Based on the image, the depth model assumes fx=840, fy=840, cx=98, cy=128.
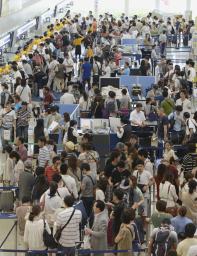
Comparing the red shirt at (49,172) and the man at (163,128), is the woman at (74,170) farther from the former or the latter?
the man at (163,128)

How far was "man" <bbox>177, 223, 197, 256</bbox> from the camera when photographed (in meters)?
8.97

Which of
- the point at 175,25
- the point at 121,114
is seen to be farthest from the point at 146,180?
the point at 175,25

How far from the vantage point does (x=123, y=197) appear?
10711mm

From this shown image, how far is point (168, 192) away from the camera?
11.0 m

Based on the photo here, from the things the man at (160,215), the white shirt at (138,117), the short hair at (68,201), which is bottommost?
the man at (160,215)

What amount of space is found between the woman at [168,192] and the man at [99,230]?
1.46m

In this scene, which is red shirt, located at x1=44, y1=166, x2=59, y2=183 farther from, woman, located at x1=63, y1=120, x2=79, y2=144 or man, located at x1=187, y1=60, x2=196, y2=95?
man, located at x1=187, y1=60, x2=196, y2=95

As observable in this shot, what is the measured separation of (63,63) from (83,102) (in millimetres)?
5166

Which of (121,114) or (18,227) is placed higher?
(121,114)

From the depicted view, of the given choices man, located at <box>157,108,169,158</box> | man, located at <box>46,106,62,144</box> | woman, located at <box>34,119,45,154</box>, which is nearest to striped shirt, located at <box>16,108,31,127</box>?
man, located at <box>46,106,62,144</box>

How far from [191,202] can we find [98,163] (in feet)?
10.9

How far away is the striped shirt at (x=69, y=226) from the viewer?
9.71 meters

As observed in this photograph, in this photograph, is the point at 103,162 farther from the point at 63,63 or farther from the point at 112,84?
the point at 63,63

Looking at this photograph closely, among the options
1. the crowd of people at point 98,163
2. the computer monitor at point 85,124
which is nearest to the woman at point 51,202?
the crowd of people at point 98,163
